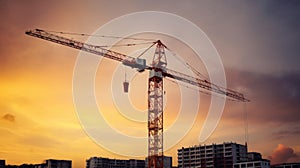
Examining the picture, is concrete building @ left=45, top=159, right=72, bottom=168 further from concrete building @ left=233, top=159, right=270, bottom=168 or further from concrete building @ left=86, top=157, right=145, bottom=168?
concrete building @ left=233, top=159, right=270, bottom=168

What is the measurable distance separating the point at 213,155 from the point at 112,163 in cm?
5081

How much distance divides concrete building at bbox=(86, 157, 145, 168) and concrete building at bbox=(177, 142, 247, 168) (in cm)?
2660

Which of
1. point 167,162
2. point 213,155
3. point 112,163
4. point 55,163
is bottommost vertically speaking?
point 55,163

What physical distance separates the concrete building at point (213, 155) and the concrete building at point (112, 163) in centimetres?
2660

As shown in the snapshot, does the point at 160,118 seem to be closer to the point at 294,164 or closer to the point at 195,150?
the point at 294,164

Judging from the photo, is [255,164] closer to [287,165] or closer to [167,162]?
[287,165]

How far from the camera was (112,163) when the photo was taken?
560 feet

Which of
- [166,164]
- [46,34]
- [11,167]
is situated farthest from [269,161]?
[11,167]

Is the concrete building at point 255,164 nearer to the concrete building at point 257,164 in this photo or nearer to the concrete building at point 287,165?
the concrete building at point 257,164

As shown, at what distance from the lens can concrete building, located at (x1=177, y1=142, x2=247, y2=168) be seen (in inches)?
5374

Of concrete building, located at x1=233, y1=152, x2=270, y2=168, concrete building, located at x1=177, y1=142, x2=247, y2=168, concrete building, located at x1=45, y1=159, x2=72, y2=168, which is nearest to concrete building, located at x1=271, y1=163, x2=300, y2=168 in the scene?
concrete building, located at x1=233, y1=152, x2=270, y2=168

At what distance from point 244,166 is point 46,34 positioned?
Answer: 259ft

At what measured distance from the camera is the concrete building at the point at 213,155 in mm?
136500

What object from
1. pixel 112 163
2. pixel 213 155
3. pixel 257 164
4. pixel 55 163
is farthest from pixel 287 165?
pixel 55 163
